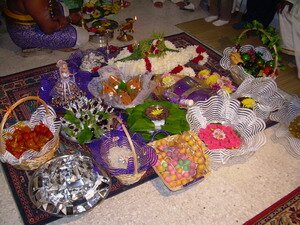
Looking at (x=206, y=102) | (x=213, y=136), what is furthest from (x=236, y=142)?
(x=206, y=102)

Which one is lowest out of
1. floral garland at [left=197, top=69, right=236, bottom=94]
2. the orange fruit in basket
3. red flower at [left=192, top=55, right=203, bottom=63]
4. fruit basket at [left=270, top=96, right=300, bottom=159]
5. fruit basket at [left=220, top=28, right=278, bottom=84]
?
fruit basket at [left=270, top=96, right=300, bottom=159]

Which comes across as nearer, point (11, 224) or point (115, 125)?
point (11, 224)

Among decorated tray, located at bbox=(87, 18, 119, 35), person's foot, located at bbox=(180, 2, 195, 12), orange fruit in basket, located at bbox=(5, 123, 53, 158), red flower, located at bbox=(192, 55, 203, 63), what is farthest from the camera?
person's foot, located at bbox=(180, 2, 195, 12)

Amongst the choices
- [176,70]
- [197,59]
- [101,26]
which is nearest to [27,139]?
[176,70]

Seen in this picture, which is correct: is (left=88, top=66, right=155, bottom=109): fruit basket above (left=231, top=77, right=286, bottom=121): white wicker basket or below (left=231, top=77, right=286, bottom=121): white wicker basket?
above

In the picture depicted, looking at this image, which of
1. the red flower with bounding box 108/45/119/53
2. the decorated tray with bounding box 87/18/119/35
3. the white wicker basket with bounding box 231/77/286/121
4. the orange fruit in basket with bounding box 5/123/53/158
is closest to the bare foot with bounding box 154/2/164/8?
the decorated tray with bounding box 87/18/119/35

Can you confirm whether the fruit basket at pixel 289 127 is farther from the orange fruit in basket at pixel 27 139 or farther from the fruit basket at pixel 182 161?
the orange fruit in basket at pixel 27 139

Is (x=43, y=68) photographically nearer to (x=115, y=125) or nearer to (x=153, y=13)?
(x=115, y=125)

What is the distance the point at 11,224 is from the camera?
1.73m

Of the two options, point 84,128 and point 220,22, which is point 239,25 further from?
point 84,128

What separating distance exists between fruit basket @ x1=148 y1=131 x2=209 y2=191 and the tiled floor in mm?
137

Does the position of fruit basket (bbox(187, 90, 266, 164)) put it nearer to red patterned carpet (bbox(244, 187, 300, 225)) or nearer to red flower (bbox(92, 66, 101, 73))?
red patterned carpet (bbox(244, 187, 300, 225))

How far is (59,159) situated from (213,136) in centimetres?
105

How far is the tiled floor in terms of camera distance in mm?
1820
